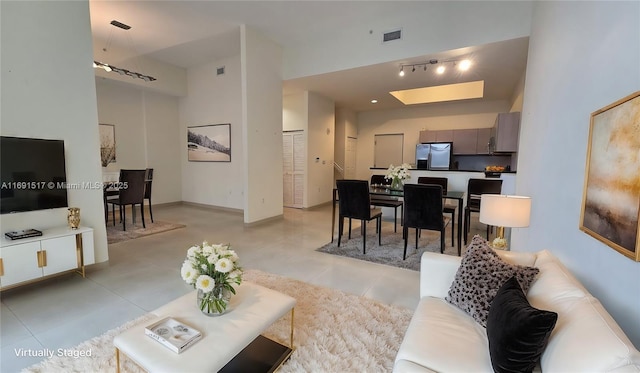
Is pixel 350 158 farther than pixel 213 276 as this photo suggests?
Yes

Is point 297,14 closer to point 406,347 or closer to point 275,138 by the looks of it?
point 275,138

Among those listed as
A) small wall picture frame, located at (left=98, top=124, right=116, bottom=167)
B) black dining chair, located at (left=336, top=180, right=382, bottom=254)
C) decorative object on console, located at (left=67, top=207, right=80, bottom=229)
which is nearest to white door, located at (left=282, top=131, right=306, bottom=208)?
black dining chair, located at (left=336, top=180, right=382, bottom=254)

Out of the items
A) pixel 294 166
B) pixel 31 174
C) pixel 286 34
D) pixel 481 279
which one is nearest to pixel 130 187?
pixel 31 174

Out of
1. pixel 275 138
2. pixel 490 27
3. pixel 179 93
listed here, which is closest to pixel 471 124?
pixel 490 27

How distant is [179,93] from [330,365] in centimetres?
694

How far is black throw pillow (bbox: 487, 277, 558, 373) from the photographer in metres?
1.00

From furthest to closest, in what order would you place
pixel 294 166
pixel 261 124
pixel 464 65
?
pixel 294 166
pixel 261 124
pixel 464 65

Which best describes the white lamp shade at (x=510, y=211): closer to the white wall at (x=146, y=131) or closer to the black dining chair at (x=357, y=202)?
the black dining chair at (x=357, y=202)

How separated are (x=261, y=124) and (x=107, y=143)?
11.3ft

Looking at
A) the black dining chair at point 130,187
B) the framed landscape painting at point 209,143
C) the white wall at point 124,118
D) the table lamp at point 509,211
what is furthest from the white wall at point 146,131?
the table lamp at point 509,211

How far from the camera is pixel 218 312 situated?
57.8 inches

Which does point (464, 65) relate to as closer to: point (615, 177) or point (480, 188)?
point (480, 188)

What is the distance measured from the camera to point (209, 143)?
21.8 feet

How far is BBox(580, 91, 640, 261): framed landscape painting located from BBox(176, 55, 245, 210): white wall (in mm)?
5426
